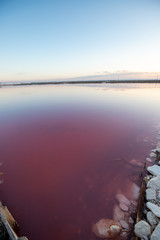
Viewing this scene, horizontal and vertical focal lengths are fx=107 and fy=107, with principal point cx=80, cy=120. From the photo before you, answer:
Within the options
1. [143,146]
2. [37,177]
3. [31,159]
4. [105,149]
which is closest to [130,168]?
[105,149]

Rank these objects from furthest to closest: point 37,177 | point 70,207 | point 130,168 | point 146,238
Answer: point 130,168 < point 37,177 < point 70,207 < point 146,238

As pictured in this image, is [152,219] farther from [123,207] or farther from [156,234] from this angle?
[123,207]

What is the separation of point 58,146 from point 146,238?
5165mm

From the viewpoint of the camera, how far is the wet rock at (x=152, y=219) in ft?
8.70

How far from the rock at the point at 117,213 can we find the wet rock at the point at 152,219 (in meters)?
0.68

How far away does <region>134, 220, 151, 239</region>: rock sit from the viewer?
250 centimetres

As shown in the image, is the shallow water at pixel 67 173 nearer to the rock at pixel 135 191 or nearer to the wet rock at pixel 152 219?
the rock at pixel 135 191

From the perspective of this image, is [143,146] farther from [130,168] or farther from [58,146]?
[58,146]

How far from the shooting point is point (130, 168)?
15.8ft

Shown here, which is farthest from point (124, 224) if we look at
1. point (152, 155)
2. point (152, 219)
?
point (152, 155)

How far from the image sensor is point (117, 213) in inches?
124

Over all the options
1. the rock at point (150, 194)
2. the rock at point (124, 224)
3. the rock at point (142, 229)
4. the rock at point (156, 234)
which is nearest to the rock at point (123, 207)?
the rock at point (124, 224)

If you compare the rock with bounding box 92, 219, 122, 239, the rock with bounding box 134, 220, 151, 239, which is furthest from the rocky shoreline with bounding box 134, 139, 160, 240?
the rock with bounding box 92, 219, 122, 239

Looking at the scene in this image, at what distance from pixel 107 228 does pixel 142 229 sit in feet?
2.80
